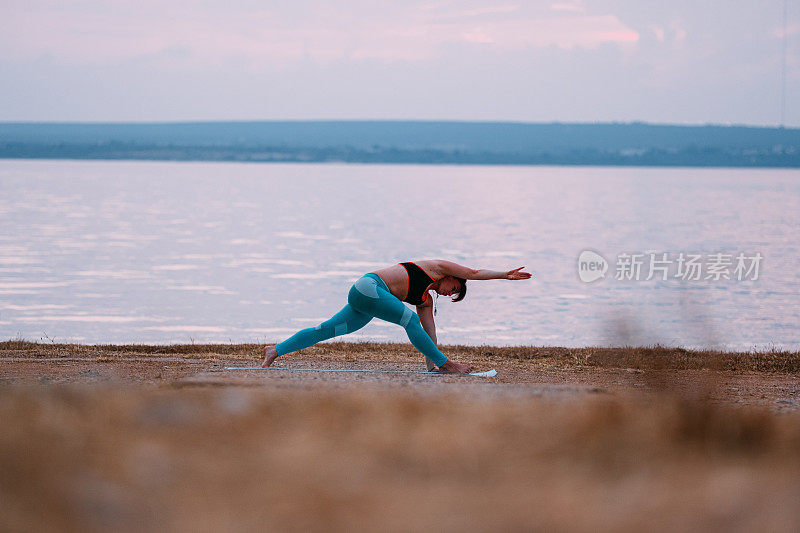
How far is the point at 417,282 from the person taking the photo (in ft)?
32.2

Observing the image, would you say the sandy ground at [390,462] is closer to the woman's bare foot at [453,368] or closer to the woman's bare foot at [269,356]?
the woman's bare foot at [453,368]

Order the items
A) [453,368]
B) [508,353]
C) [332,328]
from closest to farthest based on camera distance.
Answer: [453,368], [332,328], [508,353]

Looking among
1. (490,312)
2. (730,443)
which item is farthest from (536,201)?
(730,443)

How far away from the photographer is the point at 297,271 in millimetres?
31531

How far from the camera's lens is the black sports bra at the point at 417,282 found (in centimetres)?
977

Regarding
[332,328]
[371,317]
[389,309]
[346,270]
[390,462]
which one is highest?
[390,462]

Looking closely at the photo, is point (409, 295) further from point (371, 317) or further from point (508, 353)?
point (508, 353)

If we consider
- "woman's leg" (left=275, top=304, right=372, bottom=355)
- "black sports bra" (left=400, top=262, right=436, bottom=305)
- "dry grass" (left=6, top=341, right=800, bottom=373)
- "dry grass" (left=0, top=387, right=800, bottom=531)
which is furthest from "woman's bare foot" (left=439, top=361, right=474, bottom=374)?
"dry grass" (left=0, top=387, right=800, bottom=531)

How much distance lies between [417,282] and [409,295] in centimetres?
17

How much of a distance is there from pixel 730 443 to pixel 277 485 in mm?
2068

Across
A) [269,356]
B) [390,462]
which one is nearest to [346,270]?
[269,356]

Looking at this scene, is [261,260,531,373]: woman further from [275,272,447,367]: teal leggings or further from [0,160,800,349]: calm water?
[0,160,800,349]: calm water

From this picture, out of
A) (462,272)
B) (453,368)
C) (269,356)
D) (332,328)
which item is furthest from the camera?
(269,356)

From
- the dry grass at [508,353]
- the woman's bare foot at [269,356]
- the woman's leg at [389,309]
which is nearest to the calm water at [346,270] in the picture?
the dry grass at [508,353]
